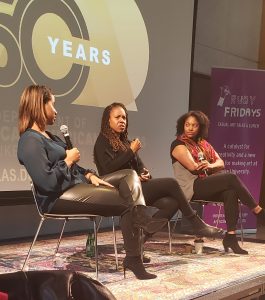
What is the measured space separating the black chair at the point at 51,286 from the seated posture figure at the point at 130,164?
6.53 feet

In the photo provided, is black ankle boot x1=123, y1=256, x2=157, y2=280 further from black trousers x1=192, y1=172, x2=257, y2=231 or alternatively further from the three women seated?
black trousers x1=192, y1=172, x2=257, y2=231

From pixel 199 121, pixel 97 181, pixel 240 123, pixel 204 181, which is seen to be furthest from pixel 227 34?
pixel 97 181

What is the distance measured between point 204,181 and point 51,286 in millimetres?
2701

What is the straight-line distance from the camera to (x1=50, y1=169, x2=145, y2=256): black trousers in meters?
2.62

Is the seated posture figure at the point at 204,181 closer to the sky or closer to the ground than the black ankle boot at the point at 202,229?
closer to the sky

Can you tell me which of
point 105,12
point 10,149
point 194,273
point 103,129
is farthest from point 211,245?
point 105,12

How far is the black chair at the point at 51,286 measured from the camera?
41.3 inches

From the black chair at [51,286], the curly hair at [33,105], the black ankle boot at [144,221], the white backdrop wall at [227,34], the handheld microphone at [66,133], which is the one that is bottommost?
the black ankle boot at [144,221]

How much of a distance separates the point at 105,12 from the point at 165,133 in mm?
1458

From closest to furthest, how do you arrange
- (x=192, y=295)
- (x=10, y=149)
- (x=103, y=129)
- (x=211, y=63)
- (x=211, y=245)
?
1. (x=192, y=295)
2. (x=103, y=129)
3. (x=10, y=149)
4. (x=211, y=245)
5. (x=211, y=63)

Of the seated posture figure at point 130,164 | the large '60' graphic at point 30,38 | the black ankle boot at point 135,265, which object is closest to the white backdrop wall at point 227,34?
the large '60' graphic at point 30,38

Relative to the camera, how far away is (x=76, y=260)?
327cm

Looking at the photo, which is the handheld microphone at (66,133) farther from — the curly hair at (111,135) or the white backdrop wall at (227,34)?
the white backdrop wall at (227,34)

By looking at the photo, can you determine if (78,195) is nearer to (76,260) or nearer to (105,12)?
(76,260)
